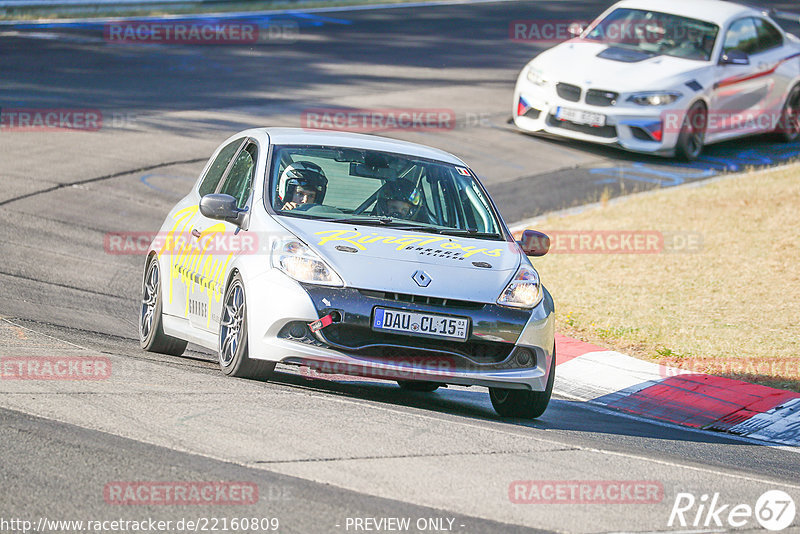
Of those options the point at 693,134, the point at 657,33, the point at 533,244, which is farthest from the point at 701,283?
the point at 657,33

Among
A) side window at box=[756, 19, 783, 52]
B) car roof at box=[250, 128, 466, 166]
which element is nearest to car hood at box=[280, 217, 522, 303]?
car roof at box=[250, 128, 466, 166]

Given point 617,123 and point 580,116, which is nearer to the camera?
point 617,123

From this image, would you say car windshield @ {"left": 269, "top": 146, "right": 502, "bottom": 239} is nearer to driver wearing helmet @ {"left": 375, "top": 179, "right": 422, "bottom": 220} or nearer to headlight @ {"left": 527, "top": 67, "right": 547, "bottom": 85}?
driver wearing helmet @ {"left": 375, "top": 179, "right": 422, "bottom": 220}

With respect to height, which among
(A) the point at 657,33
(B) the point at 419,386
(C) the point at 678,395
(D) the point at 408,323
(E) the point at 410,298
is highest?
(E) the point at 410,298

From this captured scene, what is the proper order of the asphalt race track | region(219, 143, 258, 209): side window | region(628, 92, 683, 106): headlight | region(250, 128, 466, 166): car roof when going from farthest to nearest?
region(628, 92, 683, 106): headlight → region(250, 128, 466, 166): car roof → region(219, 143, 258, 209): side window → the asphalt race track

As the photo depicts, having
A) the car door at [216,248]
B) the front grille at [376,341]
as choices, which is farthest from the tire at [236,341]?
the front grille at [376,341]

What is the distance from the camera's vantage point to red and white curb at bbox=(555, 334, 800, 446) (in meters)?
8.84

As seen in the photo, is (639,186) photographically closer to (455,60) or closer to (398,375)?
(455,60)

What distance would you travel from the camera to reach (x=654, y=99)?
17.8m

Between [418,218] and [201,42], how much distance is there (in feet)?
58.2

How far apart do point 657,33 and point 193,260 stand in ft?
40.9

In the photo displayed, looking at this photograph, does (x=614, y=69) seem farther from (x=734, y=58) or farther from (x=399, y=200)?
(x=399, y=200)

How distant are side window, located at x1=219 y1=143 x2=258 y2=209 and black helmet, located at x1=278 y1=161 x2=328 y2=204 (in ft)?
0.81

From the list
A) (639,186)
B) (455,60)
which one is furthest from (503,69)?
(639,186)
